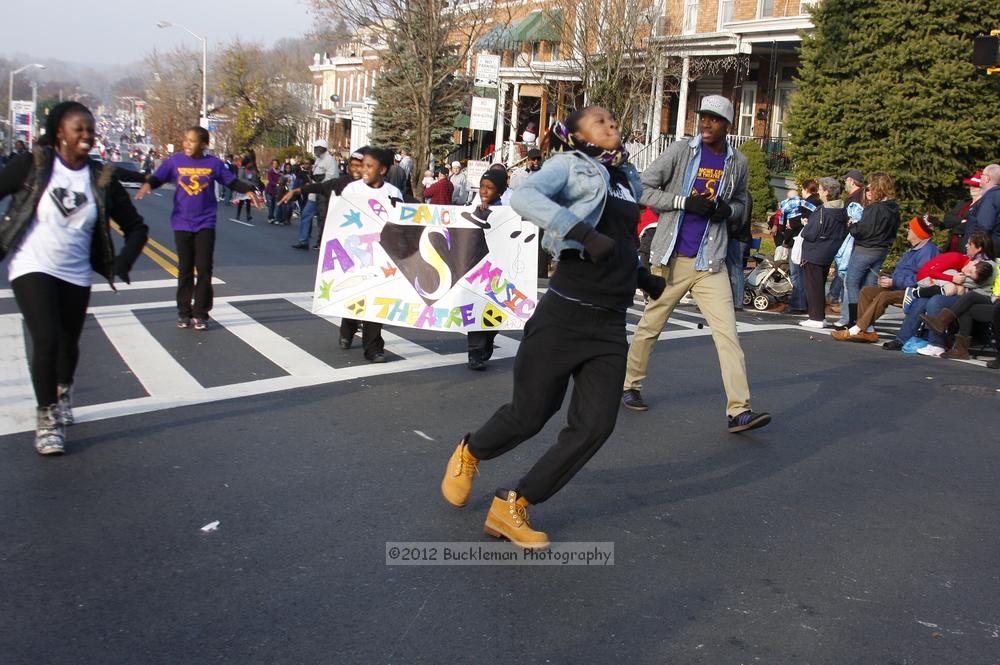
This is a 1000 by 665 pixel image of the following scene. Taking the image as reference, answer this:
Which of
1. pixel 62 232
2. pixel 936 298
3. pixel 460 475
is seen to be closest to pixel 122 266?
pixel 62 232

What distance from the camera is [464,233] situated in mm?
9508

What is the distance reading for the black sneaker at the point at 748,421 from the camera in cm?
695

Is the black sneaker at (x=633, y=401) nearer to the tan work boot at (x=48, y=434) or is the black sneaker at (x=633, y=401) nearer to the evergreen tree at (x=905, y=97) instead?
the tan work boot at (x=48, y=434)

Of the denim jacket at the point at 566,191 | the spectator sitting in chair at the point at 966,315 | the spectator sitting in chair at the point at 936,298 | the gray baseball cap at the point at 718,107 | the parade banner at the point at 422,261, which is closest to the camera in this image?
the denim jacket at the point at 566,191

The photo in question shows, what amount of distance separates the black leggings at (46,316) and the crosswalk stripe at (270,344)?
8.68 ft

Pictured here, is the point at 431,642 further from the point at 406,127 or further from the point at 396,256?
the point at 406,127

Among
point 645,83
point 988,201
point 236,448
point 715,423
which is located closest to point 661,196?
point 715,423

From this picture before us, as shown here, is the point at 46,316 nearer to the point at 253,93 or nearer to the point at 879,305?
the point at 879,305

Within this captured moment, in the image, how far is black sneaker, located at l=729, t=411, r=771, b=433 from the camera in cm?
695

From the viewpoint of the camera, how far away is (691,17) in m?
32.3

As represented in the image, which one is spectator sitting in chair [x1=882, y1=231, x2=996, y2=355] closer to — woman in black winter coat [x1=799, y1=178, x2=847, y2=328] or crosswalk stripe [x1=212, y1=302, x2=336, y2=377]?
woman in black winter coat [x1=799, y1=178, x2=847, y2=328]

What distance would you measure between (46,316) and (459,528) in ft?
8.96

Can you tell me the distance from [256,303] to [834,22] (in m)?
15.6

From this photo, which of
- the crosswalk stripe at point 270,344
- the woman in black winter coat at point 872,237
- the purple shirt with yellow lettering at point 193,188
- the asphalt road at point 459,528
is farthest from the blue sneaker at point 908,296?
the purple shirt with yellow lettering at point 193,188
